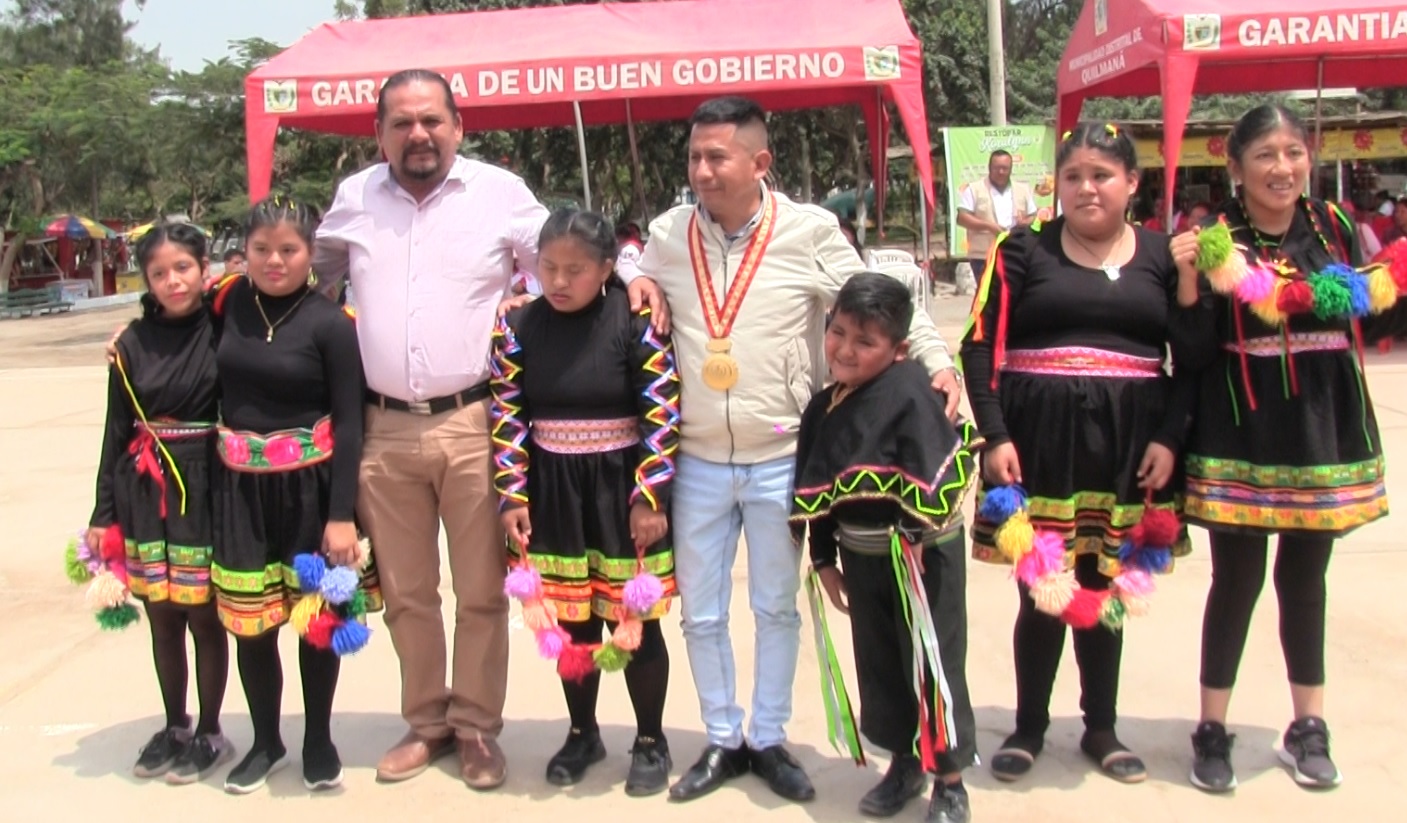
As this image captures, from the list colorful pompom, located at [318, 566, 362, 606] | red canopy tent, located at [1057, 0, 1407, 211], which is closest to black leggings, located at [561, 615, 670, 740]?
colorful pompom, located at [318, 566, 362, 606]

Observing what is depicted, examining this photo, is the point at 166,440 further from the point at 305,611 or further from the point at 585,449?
the point at 585,449

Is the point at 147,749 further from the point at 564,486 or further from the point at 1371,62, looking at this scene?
the point at 1371,62

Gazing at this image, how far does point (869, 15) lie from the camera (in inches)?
380

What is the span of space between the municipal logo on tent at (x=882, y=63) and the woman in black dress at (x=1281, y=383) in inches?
245

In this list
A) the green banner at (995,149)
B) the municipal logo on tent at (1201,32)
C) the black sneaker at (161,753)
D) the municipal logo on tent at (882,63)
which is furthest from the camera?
the green banner at (995,149)

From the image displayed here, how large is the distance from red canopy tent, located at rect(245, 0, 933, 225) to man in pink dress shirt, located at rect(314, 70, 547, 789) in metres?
6.26

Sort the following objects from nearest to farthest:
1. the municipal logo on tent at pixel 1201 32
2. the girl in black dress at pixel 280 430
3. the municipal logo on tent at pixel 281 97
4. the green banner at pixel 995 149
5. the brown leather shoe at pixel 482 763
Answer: the girl in black dress at pixel 280 430 < the brown leather shoe at pixel 482 763 < the municipal logo on tent at pixel 1201 32 < the municipal logo on tent at pixel 281 97 < the green banner at pixel 995 149

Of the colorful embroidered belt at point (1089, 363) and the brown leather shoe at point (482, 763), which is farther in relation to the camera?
the brown leather shoe at point (482, 763)

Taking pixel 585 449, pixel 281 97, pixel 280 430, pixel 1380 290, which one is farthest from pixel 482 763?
pixel 281 97

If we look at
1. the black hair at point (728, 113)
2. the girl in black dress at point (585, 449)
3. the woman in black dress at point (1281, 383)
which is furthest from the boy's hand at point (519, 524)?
the woman in black dress at point (1281, 383)

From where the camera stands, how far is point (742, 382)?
9.77ft

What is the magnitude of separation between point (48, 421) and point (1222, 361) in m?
9.31

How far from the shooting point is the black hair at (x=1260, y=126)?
2926 mm

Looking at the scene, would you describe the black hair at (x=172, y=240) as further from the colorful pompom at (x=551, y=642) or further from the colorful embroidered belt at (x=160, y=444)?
the colorful pompom at (x=551, y=642)
